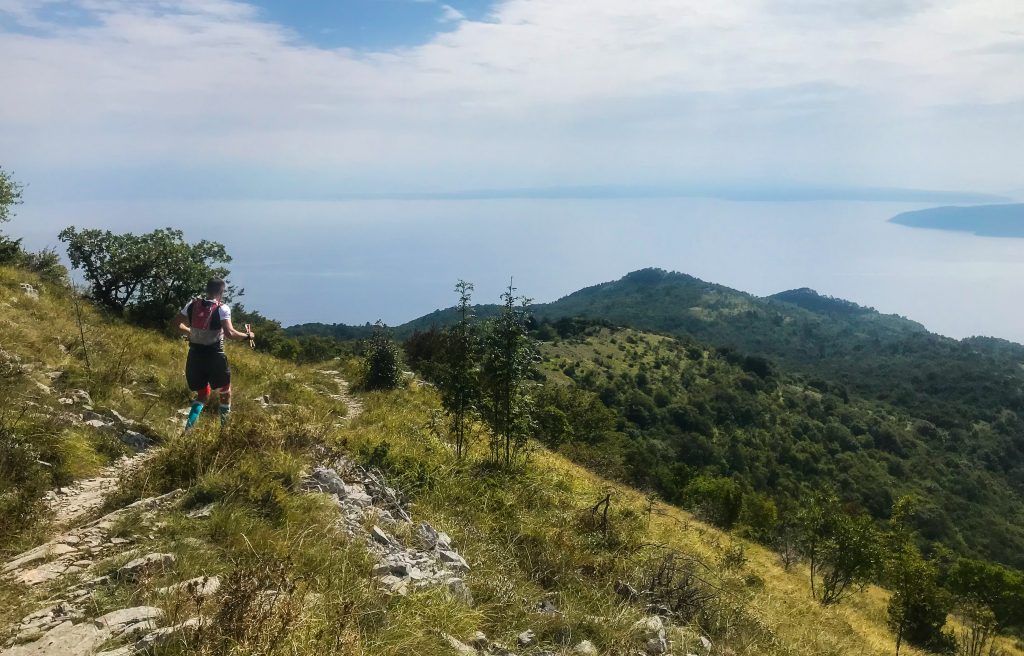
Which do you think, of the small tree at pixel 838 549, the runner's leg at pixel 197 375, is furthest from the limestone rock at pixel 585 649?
the small tree at pixel 838 549

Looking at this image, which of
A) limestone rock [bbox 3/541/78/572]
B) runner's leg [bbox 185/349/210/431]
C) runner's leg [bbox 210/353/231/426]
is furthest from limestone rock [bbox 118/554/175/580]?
runner's leg [bbox 185/349/210/431]

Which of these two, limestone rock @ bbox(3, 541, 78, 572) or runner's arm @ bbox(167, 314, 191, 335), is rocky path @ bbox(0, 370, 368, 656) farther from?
runner's arm @ bbox(167, 314, 191, 335)

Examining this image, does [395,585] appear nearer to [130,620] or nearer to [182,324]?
[130,620]

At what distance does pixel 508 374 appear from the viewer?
1129cm

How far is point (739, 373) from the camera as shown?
106312 millimetres

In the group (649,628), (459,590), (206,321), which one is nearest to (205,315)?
(206,321)

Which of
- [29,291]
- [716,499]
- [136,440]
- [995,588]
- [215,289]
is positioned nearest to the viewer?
[136,440]

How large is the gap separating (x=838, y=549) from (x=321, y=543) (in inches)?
702

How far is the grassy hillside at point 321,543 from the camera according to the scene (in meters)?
3.81

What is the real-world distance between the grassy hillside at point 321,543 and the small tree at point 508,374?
1024mm

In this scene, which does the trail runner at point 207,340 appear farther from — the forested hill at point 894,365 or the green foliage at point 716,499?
the forested hill at point 894,365

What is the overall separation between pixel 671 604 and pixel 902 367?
186 m

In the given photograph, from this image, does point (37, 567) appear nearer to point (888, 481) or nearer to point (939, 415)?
point (888, 481)

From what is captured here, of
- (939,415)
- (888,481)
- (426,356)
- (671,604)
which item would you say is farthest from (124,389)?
(939,415)
